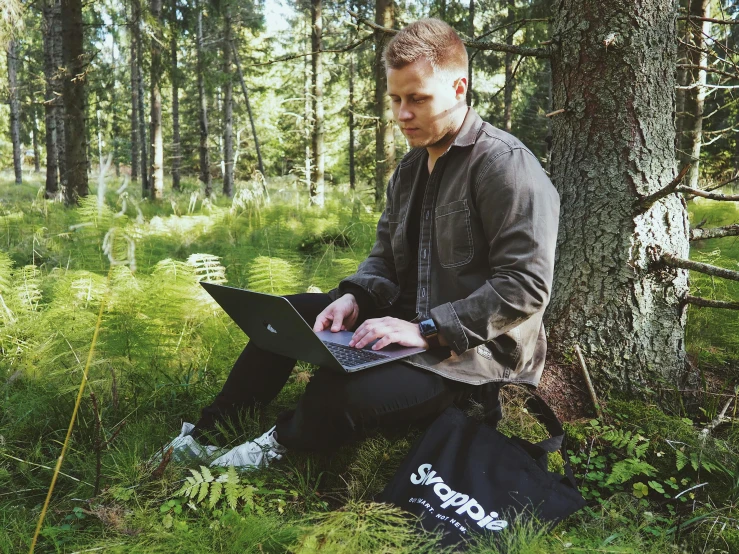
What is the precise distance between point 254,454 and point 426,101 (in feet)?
5.48

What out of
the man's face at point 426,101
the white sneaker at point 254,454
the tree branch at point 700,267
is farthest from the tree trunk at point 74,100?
the tree branch at point 700,267

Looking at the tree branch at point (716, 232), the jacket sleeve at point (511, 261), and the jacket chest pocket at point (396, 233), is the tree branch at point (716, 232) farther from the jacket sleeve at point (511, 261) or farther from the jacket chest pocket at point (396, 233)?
the jacket chest pocket at point (396, 233)

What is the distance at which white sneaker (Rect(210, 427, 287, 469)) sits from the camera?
91.6 inches

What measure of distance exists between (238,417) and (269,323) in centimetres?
66

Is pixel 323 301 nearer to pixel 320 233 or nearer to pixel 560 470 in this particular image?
pixel 560 470

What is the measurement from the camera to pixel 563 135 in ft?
9.94

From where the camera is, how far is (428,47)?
224 cm

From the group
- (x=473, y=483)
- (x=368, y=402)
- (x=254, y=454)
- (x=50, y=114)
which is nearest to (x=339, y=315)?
(x=368, y=402)

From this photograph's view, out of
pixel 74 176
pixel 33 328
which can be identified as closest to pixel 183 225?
pixel 74 176

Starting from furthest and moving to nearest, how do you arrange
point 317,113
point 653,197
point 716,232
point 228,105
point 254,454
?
1. point 228,105
2. point 317,113
3. point 716,232
4. point 653,197
5. point 254,454

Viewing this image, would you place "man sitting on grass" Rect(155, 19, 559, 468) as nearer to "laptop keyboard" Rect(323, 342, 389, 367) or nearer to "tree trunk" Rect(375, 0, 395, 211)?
"laptop keyboard" Rect(323, 342, 389, 367)

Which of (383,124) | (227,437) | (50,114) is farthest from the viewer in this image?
(50,114)

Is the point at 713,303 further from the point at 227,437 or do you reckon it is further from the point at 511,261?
the point at 227,437

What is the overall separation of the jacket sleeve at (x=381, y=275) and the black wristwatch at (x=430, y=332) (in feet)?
2.09
